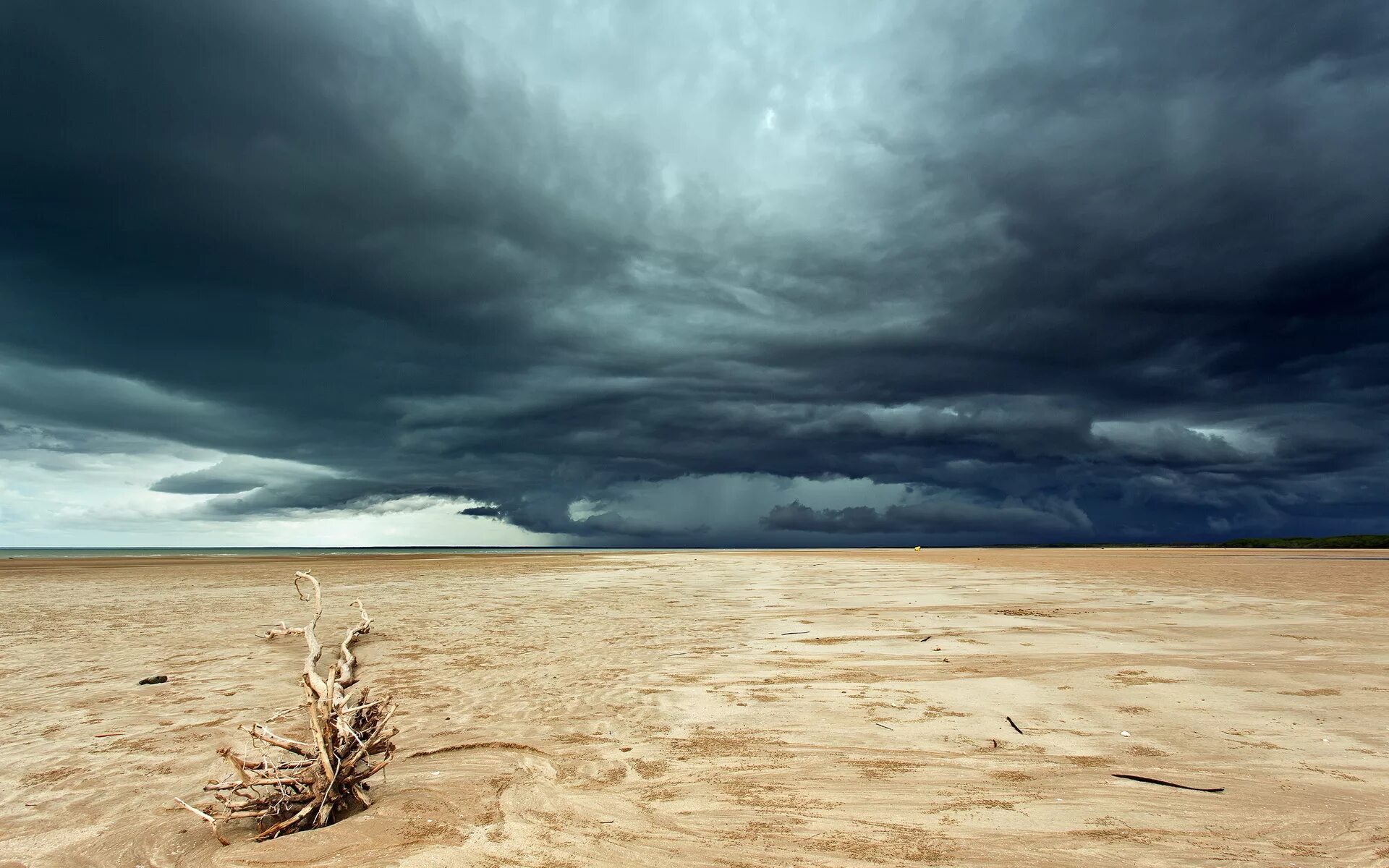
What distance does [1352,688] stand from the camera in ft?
25.4

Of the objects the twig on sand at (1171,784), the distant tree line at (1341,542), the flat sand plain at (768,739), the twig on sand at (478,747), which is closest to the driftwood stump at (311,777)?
the flat sand plain at (768,739)

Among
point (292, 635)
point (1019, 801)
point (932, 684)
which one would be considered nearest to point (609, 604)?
point (292, 635)

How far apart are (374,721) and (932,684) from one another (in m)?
6.37

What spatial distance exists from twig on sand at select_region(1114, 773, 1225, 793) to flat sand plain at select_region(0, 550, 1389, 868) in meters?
0.12

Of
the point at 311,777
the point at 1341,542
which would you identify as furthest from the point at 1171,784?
the point at 1341,542

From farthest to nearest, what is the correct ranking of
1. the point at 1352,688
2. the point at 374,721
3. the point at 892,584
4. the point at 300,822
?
the point at 892,584 → the point at 1352,688 → the point at 374,721 → the point at 300,822

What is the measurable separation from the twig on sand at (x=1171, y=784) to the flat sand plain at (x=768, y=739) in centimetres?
12

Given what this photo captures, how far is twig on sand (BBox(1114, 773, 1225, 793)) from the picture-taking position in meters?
4.99

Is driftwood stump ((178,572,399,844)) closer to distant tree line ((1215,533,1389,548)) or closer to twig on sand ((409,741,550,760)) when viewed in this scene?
twig on sand ((409,741,550,760))

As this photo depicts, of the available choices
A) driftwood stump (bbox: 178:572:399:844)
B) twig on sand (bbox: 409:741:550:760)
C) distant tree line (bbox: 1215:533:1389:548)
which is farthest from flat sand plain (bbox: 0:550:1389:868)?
distant tree line (bbox: 1215:533:1389:548)

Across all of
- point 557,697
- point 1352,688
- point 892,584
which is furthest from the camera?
point 892,584

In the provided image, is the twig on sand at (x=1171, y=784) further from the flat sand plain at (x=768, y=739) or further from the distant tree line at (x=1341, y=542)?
the distant tree line at (x=1341, y=542)

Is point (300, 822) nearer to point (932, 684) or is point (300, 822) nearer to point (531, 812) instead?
point (531, 812)

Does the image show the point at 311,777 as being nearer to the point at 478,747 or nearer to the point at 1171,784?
the point at 478,747
